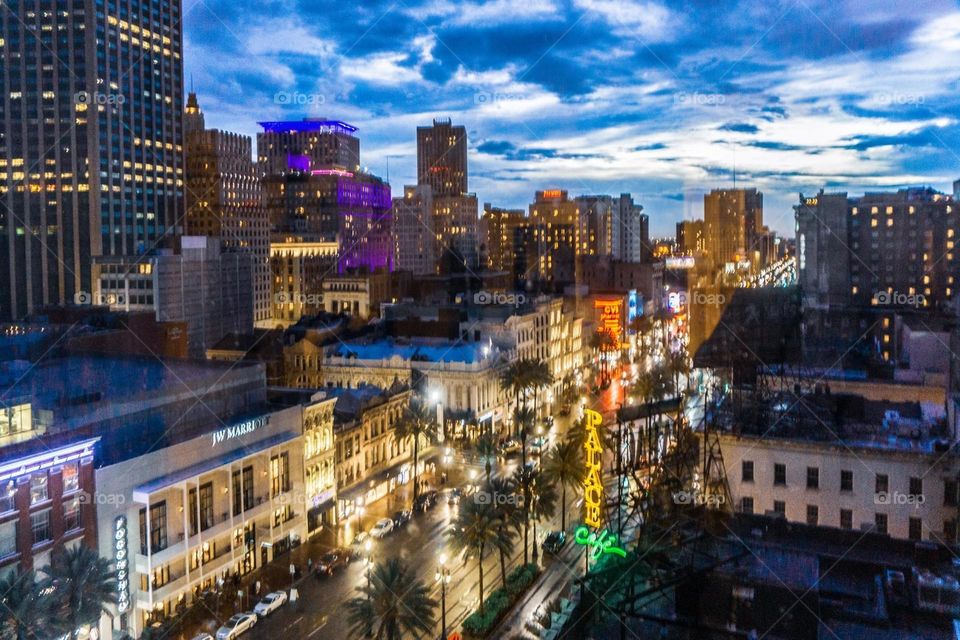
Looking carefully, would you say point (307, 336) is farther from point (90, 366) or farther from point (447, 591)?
point (447, 591)

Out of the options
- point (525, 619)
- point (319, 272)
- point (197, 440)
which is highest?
point (319, 272)

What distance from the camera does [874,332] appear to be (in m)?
74.8

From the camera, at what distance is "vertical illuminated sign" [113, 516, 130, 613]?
103 ft

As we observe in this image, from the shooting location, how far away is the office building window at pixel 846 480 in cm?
3422

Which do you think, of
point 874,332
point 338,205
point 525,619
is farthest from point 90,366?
point 338,205

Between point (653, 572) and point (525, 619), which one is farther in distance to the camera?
point (525, 619)

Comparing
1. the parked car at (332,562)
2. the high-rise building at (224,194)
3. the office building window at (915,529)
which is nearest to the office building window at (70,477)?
the parked car at (332,562)

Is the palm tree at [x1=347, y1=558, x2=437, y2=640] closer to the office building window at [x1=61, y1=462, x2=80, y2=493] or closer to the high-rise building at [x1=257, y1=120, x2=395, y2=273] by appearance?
the office building window at [x1=61, y1=462, x2=80, y2=493]

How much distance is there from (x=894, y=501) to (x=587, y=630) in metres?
17.3

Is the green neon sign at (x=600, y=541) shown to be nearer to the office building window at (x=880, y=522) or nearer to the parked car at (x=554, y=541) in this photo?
the parked car at (x=554, y=541)

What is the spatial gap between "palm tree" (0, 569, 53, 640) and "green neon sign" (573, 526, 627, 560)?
18.8 m

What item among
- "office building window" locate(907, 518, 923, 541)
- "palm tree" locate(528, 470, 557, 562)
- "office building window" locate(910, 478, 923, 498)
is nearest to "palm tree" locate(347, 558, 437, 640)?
"palm tree" locate(528, 470, 557, 562)

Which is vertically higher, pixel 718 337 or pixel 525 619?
pixel 718 337

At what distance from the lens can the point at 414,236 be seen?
183 meters
